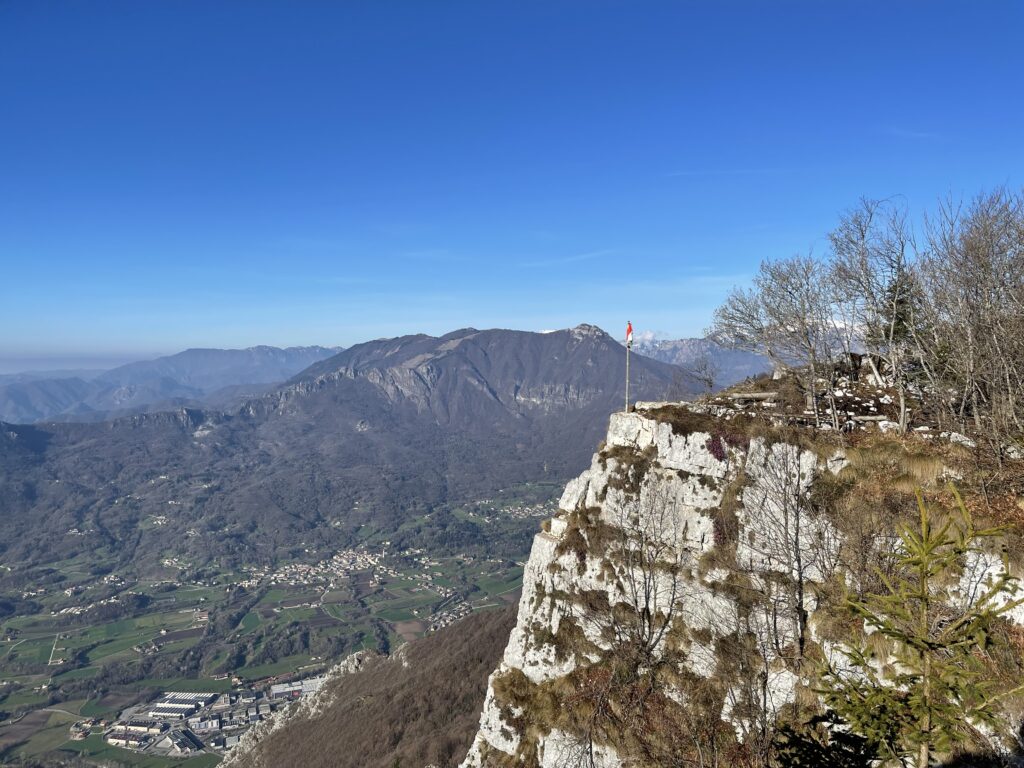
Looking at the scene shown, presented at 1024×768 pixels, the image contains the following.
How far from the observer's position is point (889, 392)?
28.6 metres

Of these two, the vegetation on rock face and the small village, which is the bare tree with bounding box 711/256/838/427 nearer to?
the vegetation on rock face

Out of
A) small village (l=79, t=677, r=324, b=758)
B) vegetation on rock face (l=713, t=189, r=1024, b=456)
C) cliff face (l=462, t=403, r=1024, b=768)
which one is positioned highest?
vegetation on rock face (l=713, t=189, r=1024, b=456)

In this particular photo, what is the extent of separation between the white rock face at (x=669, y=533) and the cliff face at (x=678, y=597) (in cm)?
7

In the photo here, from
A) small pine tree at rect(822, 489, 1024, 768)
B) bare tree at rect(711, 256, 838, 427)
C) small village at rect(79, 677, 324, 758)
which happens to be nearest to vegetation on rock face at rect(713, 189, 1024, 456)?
bare tree at rect(711, 256, 838, 427)

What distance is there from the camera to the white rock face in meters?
21.1

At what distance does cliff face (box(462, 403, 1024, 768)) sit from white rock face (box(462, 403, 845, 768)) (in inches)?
2.6

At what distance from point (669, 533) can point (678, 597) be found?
292 centimetres

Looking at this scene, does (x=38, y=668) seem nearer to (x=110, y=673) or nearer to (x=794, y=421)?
(x=110, y=673)

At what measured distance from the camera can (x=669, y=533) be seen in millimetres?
24453

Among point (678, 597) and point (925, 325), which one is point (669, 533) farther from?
point (925, 325)

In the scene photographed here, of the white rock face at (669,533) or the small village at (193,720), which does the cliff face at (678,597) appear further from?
the small village at (193,720)

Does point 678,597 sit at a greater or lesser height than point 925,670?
lesser

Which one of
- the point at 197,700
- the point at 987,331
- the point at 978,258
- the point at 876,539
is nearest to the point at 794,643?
the point at 876,539

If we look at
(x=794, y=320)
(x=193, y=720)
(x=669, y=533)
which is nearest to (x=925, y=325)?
(x=794, y=320)
